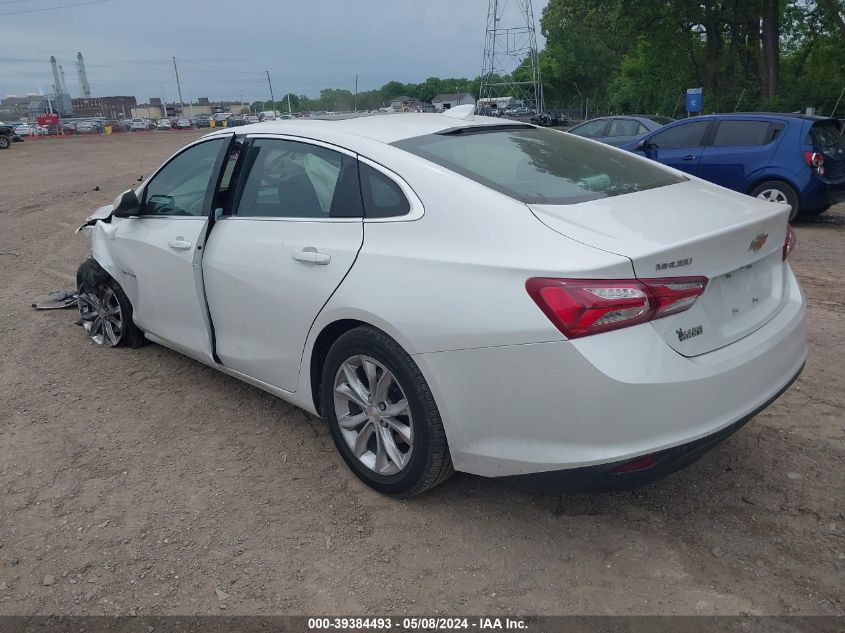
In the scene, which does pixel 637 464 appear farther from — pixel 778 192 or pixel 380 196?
pixel 778 192

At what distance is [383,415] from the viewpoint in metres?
2.99

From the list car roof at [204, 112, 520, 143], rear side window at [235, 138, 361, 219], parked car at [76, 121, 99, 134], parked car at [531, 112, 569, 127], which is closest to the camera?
rear side window at [235, 138, 361, 219]

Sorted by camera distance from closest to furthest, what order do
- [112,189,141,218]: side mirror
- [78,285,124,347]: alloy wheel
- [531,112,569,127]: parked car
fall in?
[112,189,141,218]: side mirror
[78,285,124,347]: alloy wheel
[531,112,569,127]: parked car

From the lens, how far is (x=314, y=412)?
3.43 meters

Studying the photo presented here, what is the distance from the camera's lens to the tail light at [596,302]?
2320 mm

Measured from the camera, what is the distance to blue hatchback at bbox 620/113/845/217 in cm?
902

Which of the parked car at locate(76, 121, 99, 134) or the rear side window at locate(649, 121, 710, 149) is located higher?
the rear side window at locate(649, 121, 710, 149)

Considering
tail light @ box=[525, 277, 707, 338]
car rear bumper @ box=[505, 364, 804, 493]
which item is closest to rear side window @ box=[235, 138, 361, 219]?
tail light @ box=[525, 277, 707, 338]

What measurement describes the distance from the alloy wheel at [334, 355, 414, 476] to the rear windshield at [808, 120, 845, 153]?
27.6ft

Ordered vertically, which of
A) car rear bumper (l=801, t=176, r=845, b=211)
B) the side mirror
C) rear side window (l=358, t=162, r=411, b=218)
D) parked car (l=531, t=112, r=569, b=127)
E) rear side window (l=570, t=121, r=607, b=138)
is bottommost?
parked car (l=531, t=112, r=569, b=127)

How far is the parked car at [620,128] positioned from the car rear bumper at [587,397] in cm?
1246

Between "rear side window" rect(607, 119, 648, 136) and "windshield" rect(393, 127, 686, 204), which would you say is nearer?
"windshield" rect(393, 127, 686, 204)

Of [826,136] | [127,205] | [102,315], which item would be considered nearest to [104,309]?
[102,315]

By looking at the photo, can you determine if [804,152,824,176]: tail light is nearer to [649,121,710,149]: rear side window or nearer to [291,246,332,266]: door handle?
[649,121,710,149]: rear side window
